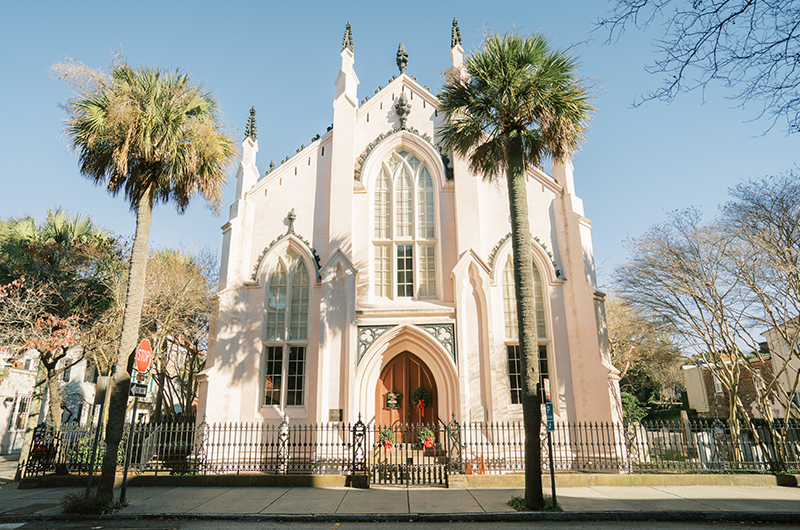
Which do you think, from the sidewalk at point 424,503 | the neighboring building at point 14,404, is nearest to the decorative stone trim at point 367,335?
the sidewalk at point 424,503

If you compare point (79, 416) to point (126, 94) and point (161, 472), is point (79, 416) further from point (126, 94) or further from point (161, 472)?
point (126, 94)

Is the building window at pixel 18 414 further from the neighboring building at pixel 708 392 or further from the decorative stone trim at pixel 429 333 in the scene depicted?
the neighboring building at pixel 708 392

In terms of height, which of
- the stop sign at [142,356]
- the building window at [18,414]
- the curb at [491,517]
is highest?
the stop sign at [142,356]

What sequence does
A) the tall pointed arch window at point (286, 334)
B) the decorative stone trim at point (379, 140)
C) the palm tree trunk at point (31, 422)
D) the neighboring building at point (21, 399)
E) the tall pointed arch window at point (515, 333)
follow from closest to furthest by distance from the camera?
the palm tree trunk at point (31, 422) → the tall pointed arch window at point (515, 333) → the tall pointed arch window at point (286, 334) → the decorative stone trim at point (379, 140) → the neighboring building at point (21, 399)

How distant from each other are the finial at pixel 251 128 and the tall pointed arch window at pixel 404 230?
5.46 meters

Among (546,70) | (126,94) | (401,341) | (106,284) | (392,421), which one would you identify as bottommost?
(392,421)

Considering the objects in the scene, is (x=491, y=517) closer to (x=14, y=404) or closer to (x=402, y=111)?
(x=402, y=111)

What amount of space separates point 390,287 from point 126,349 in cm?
888

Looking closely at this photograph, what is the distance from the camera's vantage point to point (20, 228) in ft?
55.4

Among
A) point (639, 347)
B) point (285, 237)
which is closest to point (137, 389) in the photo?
point (285, 237)

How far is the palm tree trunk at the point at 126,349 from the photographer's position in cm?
963

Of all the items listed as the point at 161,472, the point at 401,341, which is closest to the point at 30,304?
the point at 161,472

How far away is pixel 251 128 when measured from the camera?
63.7 ft

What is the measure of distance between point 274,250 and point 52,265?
23.8 feet
